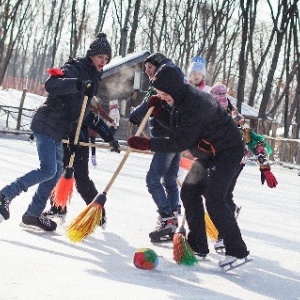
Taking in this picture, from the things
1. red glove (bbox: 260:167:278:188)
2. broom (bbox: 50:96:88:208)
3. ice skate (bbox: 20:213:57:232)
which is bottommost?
ice skate (bbox: 20:213:57:232)

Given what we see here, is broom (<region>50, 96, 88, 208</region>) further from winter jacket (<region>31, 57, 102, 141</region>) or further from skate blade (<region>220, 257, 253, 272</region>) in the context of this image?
skate blade (<region>220, 257, 253, 272</region>)

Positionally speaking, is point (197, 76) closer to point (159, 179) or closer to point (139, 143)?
point (159, 179)

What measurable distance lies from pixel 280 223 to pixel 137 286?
3671mm

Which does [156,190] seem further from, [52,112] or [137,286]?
[137,286]

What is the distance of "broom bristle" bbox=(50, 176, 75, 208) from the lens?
4.69 meters

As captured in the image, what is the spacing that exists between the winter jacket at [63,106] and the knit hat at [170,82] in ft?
2.82

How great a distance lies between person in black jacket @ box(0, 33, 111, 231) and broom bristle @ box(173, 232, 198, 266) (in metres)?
1.17

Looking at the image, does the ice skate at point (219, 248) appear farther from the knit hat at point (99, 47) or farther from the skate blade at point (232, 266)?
the knit hat at point (99, 47)

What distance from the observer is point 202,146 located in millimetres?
3781

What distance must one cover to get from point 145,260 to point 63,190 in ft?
4.56

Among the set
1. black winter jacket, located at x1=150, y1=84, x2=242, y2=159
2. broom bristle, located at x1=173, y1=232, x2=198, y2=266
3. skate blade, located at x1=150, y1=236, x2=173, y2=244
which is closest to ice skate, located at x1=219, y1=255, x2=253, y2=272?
broom bristle, located at x1=173, y1=232, x2=198, y2=266

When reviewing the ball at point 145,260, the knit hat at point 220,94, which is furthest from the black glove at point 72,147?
the ball at point 145,260

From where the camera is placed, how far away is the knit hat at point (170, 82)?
11.8ft

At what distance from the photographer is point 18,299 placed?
99.7 inches
